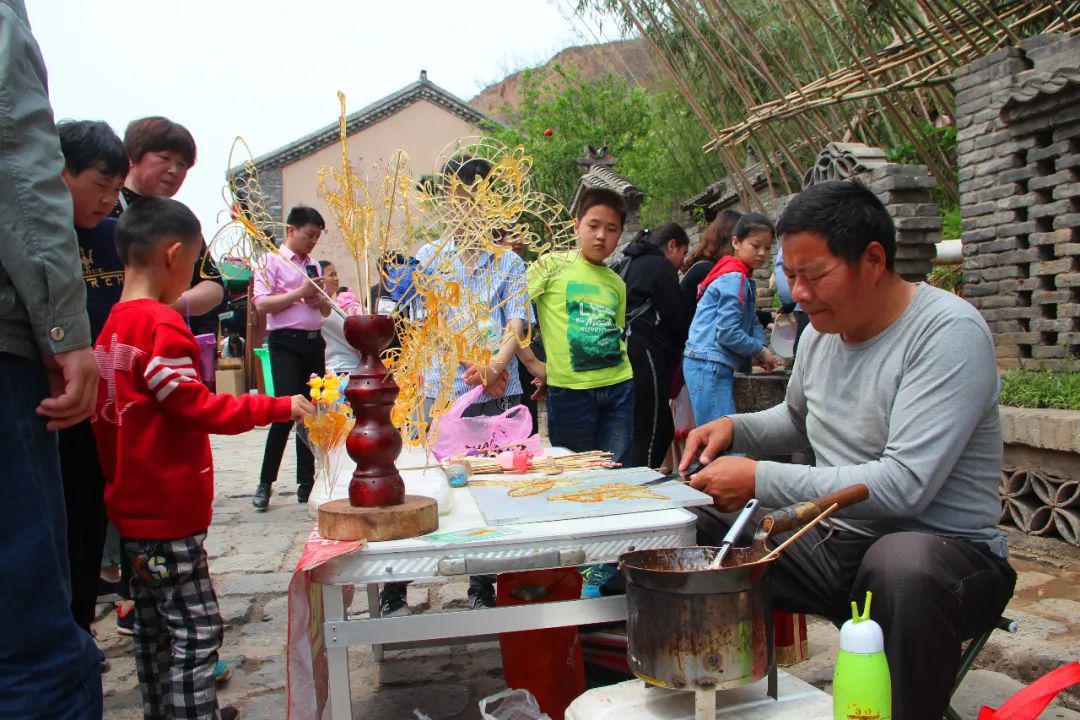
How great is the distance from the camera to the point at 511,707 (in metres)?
2.08

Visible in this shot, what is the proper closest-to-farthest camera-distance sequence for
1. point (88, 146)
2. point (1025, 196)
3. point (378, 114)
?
point (88, 146)
point (1025, 196)
point (378, 114)

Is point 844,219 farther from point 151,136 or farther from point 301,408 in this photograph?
point 151,136

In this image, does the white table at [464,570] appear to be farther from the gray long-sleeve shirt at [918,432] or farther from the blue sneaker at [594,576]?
the blue sneaker at [594,576]

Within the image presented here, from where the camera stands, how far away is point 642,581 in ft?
5.21

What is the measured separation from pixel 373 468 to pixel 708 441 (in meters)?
0.96

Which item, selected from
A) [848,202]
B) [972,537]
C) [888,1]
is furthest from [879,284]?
[888,1]

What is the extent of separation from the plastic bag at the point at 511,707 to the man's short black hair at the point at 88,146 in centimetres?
183

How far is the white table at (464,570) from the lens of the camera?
1.76m

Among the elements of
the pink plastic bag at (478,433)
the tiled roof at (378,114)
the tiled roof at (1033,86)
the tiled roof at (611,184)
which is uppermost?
the tiled roof at (378,114)

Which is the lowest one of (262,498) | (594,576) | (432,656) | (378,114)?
(432,656)

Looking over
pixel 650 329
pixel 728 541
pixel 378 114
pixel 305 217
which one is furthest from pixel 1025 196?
pixel 378 114

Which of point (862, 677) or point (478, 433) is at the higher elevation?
point (478, 433)

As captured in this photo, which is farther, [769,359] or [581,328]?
[769,359]

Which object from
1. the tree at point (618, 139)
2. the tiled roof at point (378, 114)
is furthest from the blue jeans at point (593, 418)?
the tiled roof at point (378, 114)
